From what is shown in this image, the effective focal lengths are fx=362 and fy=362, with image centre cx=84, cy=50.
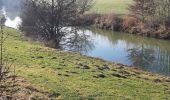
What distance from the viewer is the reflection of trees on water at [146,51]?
35.3 meters

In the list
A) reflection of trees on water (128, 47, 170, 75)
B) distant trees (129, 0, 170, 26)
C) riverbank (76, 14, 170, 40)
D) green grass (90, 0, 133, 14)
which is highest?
green grass (90, 0, 133, 14)

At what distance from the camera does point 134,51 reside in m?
45.7

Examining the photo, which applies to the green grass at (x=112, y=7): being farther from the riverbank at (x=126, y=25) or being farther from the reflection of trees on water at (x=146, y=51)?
the reflection of trees on water at (x=146, y=51)

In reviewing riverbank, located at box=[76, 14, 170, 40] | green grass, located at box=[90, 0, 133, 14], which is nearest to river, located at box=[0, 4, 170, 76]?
riverbank, located at box=[76, 14, 170, 40]

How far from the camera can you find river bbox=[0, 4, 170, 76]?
118 feet

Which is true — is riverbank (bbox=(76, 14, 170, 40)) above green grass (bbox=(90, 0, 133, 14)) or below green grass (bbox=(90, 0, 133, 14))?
below

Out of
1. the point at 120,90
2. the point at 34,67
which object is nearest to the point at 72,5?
the point at 34,67

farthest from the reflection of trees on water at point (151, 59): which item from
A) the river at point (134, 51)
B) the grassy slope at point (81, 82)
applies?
the grassy slope at point (81, 82)

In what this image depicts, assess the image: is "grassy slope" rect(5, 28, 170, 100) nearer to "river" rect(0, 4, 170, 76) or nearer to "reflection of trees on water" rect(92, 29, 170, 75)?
"river" rect(0, 4, 170, 76)

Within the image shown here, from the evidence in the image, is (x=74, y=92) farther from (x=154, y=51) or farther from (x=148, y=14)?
(x=148, y=14)

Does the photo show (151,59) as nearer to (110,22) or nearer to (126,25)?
(126,25)

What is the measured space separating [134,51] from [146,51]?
1502 millimetres

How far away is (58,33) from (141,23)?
940 inches

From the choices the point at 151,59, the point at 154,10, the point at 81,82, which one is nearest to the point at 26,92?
the point at 81,82
